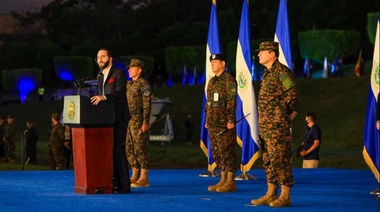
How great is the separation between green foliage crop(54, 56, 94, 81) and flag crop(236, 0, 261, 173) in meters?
60.1

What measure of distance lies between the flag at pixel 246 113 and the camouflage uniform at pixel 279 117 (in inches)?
238

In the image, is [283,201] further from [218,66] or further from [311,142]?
[311,142]

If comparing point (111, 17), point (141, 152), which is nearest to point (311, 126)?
point (141, 152)

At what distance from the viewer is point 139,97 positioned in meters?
14.3

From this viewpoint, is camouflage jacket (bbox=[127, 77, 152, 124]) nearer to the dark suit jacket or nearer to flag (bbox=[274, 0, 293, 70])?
the dark suit jacket

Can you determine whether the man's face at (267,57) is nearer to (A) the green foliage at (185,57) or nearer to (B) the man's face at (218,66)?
(B) the man's face at (218,66)

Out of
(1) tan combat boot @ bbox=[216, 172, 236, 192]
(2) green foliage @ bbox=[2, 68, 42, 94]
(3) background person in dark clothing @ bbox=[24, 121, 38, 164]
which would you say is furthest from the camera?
(2) green foliage @ bbox=[2, 68, 42, 94]

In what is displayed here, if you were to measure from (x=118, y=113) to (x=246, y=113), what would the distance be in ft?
17.4

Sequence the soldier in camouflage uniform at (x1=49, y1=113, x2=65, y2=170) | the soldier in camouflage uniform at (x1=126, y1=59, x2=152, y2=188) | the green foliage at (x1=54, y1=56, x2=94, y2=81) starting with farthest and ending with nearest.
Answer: the green foliage at (x1=54, y1=56, x2=94, y2=81) → the soldier in camouflage uniform at (x1=49, y1=113, x2=65, y2=170) → the soldier in camouflage uniform at (x1=126, y1=59, x2=152, y2=188)

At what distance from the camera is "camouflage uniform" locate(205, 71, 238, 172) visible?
44.5 ft

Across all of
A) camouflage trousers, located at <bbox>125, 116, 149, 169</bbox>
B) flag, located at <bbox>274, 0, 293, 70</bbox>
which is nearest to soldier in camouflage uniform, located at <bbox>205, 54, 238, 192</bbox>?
camouflage trousers, located at <bbox>125, 116, 149, 169</bbox>

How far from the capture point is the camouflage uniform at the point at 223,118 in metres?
13.6

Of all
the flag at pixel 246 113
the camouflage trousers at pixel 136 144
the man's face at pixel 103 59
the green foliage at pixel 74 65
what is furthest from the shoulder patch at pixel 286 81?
the green foliage at pixel 74 65

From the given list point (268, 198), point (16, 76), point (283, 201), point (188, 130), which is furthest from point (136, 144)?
point (16, 76)
